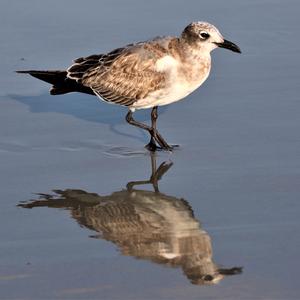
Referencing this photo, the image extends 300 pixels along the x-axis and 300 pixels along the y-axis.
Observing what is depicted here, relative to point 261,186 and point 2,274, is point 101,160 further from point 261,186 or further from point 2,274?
point 2,274

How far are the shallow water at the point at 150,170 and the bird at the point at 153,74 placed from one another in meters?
0.23

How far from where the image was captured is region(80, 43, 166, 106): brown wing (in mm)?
8195

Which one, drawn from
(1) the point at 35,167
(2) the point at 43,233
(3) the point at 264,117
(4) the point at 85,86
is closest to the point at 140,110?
(4) the point at 85,86

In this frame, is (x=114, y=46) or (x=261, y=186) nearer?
(x=261, y=186)

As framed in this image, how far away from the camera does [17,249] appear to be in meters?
6.11

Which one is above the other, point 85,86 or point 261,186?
point 85,86

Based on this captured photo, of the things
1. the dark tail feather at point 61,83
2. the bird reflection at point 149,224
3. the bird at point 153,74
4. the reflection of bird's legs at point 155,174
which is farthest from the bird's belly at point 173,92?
the bird reflection at point 149,224

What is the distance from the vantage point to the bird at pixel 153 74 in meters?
8.09

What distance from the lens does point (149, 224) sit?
651 centimetres

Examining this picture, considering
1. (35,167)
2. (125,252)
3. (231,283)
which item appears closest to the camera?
(231,283)

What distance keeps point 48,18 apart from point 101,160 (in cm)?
327

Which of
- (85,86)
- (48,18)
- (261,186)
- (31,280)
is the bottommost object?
(31,280)

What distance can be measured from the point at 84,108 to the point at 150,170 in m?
1.52

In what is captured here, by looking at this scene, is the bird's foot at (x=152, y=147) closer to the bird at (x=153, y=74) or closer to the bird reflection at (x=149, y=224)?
the bird at (x=153, y=74)
